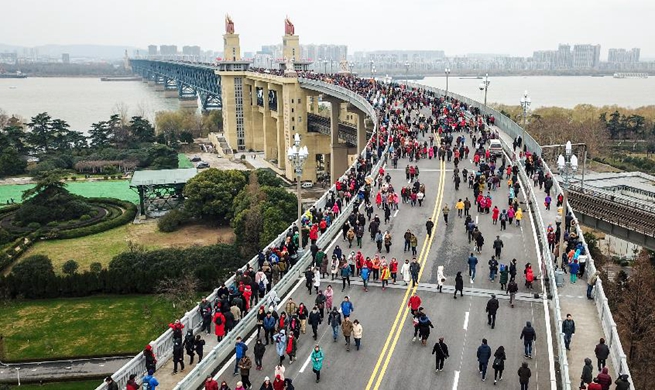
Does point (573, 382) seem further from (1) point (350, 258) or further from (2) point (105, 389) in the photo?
(2) point (105, 389)

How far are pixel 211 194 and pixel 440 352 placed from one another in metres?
41.9

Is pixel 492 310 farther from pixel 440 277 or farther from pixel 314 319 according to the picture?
pixel 314 319

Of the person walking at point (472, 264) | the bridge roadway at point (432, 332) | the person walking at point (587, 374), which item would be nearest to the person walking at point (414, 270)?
the bridge roadway at point (432, 332)

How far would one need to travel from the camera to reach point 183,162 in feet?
298

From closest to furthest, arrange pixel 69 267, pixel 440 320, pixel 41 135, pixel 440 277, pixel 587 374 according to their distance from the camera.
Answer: pixel 587 374
pixel 440 320
pixel 440 277
pixel 69 267
pixel 41 135

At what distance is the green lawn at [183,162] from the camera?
8738 cm

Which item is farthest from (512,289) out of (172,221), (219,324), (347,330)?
(172,221)

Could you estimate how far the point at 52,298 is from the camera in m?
41.1

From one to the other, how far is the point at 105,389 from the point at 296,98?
69595 millimetres

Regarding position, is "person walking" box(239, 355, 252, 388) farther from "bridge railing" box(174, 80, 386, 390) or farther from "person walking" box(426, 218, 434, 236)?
"person walking" box(426, 218, 434, 236)

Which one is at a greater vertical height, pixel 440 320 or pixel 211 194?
pixel 440 320

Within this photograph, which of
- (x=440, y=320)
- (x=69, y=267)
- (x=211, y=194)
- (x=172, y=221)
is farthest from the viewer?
(x=172, y=221)

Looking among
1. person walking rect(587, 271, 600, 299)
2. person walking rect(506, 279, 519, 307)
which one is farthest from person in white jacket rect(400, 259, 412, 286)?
person walking rect(587, 271, 600, 299)

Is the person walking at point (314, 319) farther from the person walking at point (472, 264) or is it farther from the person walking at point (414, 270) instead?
the person walking at point (472, 264)
